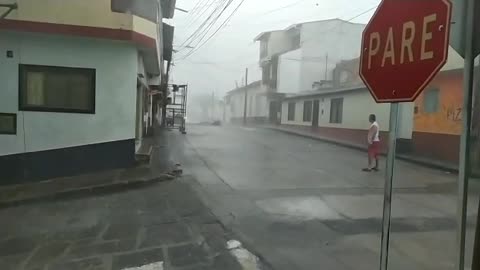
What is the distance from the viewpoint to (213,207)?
7980 mm

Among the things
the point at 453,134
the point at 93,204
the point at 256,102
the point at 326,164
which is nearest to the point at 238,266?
the point at 93,204

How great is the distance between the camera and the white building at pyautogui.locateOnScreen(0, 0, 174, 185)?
9625mm

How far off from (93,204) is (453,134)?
1300cm

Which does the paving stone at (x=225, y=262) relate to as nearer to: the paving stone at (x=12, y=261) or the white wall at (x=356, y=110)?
the paving stone at (x=12, y=261)

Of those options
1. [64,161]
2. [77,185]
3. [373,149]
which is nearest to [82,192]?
[77,185]

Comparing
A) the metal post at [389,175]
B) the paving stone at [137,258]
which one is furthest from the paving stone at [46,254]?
the metal post at [389,175]

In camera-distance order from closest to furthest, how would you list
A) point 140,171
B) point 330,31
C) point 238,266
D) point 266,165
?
point 238,266 → point 140,171 → point 266,165 → point 330,31

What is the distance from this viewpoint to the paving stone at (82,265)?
16.7 feet

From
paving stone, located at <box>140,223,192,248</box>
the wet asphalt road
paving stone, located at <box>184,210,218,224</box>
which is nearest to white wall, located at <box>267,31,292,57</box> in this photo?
the wet asphalt road

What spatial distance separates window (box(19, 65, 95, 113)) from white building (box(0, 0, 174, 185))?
20 mm

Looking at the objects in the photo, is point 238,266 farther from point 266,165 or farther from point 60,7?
point 266,165

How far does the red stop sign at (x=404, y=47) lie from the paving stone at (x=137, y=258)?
3.31 m

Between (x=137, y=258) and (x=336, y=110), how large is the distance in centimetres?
2241

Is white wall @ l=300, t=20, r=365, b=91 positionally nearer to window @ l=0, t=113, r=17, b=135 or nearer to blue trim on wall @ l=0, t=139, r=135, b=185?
blue trim on wall @ l=0, t=139, r=135, b=185
